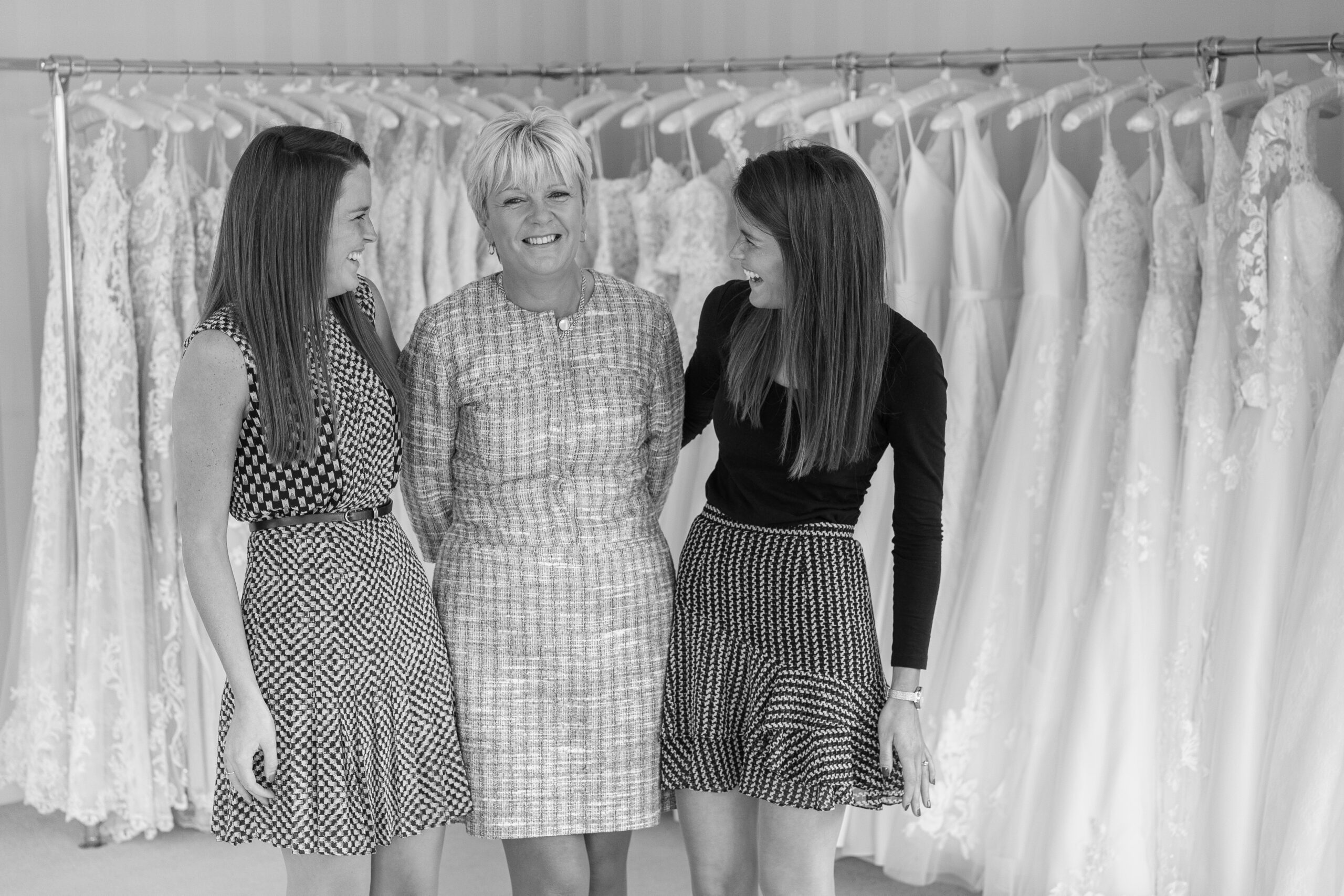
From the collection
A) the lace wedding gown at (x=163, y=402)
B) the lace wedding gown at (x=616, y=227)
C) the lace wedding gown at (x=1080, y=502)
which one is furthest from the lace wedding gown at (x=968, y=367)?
the lace wedding gown at (x=163, y=402)

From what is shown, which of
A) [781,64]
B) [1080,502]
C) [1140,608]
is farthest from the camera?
[781,64]

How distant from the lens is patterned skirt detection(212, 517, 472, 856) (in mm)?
1909

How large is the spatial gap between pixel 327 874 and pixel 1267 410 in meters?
1.80

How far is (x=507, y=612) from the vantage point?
83.9 inches

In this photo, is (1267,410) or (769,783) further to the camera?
(1267,410)

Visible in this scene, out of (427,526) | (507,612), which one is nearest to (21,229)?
(427,526)

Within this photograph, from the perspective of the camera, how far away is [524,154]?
2.07 metres

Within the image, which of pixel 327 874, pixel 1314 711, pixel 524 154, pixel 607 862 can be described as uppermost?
pixel 524 154

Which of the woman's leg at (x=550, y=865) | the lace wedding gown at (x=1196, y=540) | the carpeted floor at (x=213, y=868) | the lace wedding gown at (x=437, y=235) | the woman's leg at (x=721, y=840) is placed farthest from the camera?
the lace wedding gown at (x=437, y=235)

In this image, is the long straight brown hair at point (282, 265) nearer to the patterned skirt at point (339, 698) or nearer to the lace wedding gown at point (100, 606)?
the patterned skirt at point (339, 698)

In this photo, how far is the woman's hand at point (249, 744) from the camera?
1868 millimetres

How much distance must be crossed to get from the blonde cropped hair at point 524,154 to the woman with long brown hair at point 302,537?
0.60 ft

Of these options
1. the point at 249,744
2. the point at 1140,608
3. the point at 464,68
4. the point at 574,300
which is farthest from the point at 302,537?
the point at 464,68

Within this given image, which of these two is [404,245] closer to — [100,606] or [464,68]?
[464,68]
